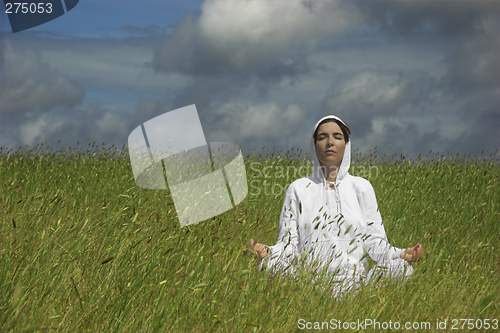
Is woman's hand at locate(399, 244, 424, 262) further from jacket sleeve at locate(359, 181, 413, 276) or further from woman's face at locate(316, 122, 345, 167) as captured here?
woman's face at locate(316, 122, 345, 167)

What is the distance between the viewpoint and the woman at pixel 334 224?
11.1ft

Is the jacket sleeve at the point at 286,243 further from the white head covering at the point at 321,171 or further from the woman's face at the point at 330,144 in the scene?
the woman's face at the point at 330,144

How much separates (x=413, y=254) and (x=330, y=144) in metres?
1.17

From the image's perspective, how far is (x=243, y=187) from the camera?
24.8 feet

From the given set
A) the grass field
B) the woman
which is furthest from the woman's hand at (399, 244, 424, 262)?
the grass field

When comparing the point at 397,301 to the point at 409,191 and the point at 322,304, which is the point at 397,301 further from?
the point at 409,191

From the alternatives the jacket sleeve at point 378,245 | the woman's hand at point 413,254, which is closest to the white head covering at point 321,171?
the jacket sleeve at point 378,245

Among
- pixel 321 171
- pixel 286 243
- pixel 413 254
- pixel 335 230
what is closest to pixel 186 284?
pixel 286 243

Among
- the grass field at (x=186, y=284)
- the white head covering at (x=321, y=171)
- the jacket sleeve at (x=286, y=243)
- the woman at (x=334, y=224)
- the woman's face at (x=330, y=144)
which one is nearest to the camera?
the grass field at (x=186, y=284)

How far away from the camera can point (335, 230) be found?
3.60m

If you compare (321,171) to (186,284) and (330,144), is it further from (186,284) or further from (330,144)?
(186,284)

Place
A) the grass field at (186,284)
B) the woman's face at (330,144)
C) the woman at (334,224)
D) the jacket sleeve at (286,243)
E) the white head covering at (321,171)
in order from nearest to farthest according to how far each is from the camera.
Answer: the grass field at (186,284), the jacket sleeve at (286,243), the woman at (334,224), the woman's face at (330,144), the white head covering at (321,171)

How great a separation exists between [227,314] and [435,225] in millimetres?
4562

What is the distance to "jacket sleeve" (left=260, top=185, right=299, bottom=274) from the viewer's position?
127 inches
